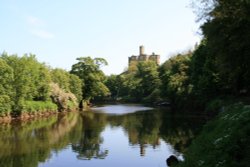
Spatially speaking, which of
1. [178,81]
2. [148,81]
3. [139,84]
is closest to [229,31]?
[178,81]

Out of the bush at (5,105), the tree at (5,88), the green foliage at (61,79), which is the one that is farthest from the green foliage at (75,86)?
the bush at (5,105)

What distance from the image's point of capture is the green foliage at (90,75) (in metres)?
115

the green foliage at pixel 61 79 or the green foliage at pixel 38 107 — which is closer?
the green foliage at pixel 38 107

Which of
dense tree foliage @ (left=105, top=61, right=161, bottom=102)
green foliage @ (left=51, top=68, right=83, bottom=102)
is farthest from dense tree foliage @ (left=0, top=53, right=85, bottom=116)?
dense tree foliage @ (left=105, top=61, right=161, bottom=102)

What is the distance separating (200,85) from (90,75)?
2109 inches

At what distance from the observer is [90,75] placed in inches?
4528

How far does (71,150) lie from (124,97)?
12915 cm

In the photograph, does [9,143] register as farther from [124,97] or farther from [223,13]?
[124,97]

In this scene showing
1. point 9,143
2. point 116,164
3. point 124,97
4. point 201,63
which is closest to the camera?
point 116,164

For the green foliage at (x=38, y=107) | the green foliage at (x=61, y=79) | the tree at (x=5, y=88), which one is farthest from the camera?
the green foliage at (x=61, y=79)

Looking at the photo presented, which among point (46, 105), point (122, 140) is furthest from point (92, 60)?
point (122, 140)

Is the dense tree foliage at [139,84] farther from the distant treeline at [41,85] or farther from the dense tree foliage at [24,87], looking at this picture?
the dense tree foliage at [24,87]

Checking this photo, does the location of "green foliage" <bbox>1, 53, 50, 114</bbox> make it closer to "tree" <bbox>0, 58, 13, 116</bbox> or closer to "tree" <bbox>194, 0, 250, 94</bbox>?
"tree" <bbox>0, 58, 13, 116</bbox>

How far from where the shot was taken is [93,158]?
1254 inches
